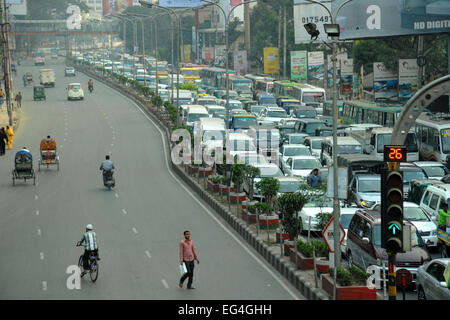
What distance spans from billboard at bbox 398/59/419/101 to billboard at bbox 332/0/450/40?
16.4 feet

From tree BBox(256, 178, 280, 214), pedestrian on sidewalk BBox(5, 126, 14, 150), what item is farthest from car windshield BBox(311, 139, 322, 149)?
pedestrian on sidewalk BBox(5, 126, 14, 150)

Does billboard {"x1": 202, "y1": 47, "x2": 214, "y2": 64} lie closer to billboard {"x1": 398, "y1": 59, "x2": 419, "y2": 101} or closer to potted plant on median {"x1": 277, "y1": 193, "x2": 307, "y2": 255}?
billboard {"x1": 398, "y1": 59, "x2": 419, "y2": 101}

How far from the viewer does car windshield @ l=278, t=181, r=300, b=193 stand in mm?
29219

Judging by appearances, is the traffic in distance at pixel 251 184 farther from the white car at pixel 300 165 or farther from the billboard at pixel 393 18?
the billboard at pixel 393 18

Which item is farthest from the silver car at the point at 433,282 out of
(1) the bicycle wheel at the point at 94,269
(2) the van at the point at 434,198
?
(2) the van at the point at 434,198

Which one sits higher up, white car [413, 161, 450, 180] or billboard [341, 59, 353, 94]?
billboard [341, 59, 353, 94]

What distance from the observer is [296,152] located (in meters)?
37.2

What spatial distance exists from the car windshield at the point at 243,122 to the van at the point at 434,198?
2260 centimetres

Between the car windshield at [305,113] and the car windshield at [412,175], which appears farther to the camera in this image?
the car windshield at [305,113]

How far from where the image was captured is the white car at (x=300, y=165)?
33.8 metres

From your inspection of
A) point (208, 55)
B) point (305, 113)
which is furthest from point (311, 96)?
point (208, 55)

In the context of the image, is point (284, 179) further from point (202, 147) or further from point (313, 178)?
point (202, 147)
